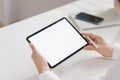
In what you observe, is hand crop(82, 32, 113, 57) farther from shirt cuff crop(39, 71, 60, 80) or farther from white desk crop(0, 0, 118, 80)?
shirt cuff crop(39, 71, 60, 80)

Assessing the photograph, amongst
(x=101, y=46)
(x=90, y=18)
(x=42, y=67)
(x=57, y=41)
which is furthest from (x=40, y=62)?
(x=90, y=18)

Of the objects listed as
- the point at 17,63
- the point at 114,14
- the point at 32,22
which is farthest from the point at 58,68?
the point at 114,14

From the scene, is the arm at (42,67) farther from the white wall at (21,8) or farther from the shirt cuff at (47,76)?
the white wall at (21,8)

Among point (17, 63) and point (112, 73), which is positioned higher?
point (17, 63)

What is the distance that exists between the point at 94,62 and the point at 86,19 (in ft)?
1.05

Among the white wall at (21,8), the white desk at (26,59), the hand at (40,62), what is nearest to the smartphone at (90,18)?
the white desk at (26,59)

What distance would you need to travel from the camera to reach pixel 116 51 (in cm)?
106

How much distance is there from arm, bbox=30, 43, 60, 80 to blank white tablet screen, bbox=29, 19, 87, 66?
0.10 ft

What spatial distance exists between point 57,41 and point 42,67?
0.14 metres

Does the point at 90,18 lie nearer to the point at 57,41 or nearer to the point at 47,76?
the point at 57,41

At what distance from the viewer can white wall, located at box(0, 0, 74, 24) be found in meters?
2.19

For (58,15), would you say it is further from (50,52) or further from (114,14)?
(50,52)

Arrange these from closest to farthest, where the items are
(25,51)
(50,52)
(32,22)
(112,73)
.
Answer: (112,73) → (50,52) → (25,51) → (32,22)

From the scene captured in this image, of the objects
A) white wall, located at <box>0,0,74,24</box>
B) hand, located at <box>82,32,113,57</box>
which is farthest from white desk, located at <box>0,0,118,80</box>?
white wall, located at <box>0,0,74,24</box>
